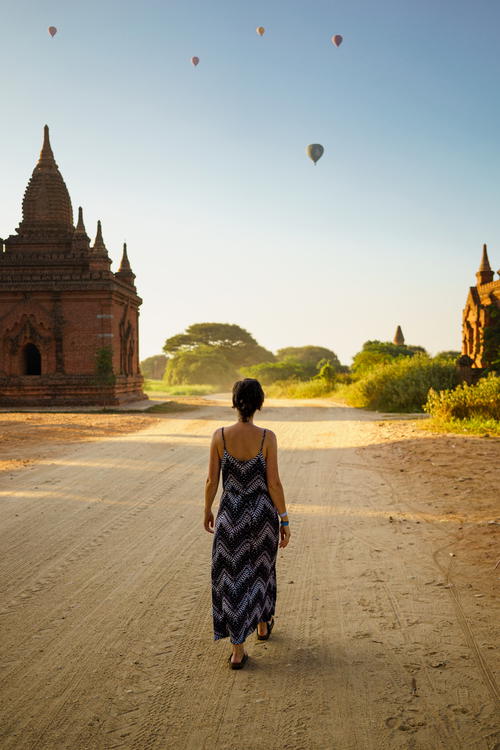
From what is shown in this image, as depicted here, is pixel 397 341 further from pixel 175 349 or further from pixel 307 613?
pixel 307 613

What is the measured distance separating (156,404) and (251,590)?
2193cm

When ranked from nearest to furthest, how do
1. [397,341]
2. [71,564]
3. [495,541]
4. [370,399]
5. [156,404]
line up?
[71,564]
[495,541]
[370,399]
[156,404]
[397,341]

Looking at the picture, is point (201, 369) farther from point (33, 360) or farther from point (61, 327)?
point (61, 327)

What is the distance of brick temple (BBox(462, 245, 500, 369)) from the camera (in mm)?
25391

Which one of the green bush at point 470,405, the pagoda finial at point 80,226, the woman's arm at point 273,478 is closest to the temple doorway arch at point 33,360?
the pagoda finial at point 80,226

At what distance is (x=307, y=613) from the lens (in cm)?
436

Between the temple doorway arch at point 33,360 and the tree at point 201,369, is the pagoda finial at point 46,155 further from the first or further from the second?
the tree at point 201,369

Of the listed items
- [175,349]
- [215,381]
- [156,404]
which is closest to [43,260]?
[156,404]

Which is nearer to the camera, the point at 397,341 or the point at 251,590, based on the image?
the point at 251,590

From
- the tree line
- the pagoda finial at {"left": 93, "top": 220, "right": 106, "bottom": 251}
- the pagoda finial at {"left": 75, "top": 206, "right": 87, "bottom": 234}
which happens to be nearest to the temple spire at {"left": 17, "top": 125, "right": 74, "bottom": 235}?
the pagoda finial at {"left": 75, "top": 206, "right": 87, "bottom": 234}

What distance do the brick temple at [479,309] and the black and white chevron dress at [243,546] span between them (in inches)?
886

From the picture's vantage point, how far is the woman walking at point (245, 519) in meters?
3.75

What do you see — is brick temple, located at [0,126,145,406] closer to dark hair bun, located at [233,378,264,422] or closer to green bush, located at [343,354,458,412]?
green bush, located at [343,354,458,412]

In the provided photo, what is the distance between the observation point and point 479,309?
2633 centimetres
